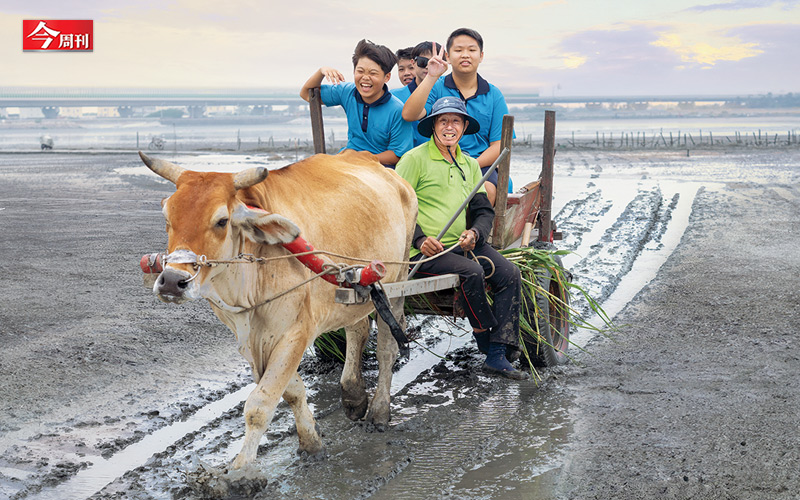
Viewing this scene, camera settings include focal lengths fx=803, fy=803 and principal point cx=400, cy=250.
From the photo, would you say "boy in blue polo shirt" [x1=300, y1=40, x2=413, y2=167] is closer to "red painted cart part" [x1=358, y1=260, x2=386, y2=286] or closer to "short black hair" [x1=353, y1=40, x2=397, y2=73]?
"short black hair" [x1=353, y1=40, x2=397, y2=73]

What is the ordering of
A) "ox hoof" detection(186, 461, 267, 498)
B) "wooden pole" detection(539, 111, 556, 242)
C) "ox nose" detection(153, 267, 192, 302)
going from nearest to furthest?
"ox nose" detection(153, 267, 192, 302)
"ox hoof" detection(186, 461, 267, 498)
"wooden pole" detection(539, 111, 556, 242)

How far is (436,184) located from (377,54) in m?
1.04

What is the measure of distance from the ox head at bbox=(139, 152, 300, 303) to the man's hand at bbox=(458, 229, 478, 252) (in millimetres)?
1731

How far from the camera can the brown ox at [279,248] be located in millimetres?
3625

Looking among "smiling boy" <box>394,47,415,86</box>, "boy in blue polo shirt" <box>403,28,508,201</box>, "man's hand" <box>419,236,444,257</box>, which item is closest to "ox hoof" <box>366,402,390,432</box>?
"man's hand" <box>419,236,444,257</box>

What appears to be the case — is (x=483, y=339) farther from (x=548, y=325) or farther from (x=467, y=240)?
(x=467, y=240)

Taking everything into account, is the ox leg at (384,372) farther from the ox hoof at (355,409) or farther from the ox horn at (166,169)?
the ox horn at (166,169)

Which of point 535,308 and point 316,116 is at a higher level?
point 316,116

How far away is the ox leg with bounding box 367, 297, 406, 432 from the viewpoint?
16.7 feet

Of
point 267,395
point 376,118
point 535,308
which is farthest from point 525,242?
point 267,395

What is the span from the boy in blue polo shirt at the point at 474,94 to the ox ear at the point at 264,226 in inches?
104

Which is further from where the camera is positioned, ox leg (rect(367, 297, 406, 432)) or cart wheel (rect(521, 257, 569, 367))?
cart wheel (rect(521, 257, 569, 367))

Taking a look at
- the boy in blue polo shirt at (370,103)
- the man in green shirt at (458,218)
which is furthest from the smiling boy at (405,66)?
the man in green shirt at (458,218)

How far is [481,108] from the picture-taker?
651cm
